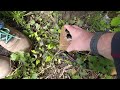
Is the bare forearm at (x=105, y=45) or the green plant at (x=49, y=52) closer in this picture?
the bare forearm at (x=105, y=45)

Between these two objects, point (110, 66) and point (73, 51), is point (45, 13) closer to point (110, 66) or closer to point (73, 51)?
point (73, 51)

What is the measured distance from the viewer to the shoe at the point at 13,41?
2.35 m

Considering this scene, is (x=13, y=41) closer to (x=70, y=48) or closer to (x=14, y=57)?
(x=14, y=57)

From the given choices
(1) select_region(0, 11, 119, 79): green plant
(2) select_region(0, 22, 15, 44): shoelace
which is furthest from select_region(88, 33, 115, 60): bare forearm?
(2) select_region(0, 22, 15, 44): shoelace

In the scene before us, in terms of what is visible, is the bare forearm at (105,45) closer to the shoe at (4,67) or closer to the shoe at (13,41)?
the shoe at (13,41)

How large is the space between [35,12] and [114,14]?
66 centimetres

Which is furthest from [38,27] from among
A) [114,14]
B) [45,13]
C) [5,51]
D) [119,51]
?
[119,51]

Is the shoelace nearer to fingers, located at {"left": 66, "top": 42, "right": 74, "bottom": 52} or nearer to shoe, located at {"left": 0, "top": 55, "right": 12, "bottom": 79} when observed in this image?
shoe, located at {"left": 0, "top": 55, "right": 12, "bottom": 79}

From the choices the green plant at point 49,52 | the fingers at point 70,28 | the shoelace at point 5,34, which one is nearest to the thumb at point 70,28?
the fingers at point 70,28

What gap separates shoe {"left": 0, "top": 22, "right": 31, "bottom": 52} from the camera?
7.72 ft

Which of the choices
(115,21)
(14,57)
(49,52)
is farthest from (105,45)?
(14,57)

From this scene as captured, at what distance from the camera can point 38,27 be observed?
8.16 feet

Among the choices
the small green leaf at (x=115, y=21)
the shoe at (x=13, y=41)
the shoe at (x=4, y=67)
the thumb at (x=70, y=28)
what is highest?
the small green leaf at (x=115, y=21)

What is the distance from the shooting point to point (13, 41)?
2.39 meters
